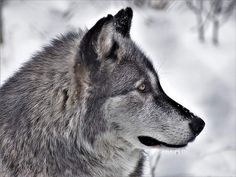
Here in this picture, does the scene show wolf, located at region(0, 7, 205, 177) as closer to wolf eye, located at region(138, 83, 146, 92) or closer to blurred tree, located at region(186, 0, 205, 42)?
wolf eye, located at region(138, 83, 146, 92)

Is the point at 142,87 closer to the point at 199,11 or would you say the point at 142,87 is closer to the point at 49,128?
the point at 49,128

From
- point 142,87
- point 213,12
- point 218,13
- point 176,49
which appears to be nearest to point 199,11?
point 213,12

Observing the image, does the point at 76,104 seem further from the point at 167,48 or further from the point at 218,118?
the point at 167,48

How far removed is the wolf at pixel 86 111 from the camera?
11.3ft

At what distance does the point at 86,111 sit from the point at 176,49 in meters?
5.32

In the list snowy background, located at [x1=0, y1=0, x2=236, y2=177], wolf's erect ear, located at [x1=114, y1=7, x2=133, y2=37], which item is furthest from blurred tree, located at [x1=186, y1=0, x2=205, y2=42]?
wolf's erect ear, located at [x1=114, y1=7, x2=133, y2=37]

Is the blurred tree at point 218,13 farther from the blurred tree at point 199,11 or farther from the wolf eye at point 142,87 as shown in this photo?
the wolf eye at point 142,87

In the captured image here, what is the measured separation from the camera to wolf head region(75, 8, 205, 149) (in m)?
3.41

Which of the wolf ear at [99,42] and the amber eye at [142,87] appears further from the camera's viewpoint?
the amber eye at [142,87]

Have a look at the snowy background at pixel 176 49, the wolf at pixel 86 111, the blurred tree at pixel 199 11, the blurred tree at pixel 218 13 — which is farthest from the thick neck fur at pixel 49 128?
the blurred tree at pixel 218 13

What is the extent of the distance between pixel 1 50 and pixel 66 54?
4.77m

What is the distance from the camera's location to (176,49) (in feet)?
28.2

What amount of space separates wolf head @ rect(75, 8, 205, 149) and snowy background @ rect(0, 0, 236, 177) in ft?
9.92

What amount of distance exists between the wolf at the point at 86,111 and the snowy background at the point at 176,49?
304cm
